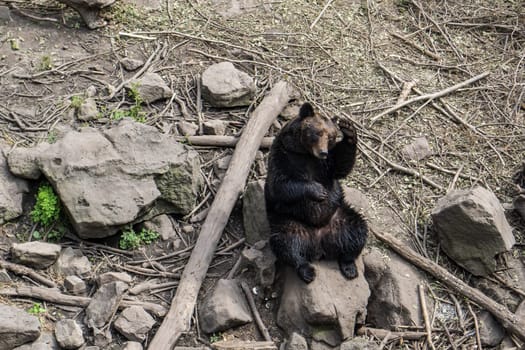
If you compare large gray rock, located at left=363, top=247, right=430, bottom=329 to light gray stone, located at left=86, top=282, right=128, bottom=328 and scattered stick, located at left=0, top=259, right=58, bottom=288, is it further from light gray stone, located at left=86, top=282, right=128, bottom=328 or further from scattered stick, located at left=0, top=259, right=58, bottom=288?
scattered stick, located at left=0, top=259, right=58, bottom=288

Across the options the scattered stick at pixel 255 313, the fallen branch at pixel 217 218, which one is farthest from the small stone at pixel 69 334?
the scattered stick at pixel 255 313

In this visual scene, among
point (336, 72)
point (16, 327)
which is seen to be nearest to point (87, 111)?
point (16, 327)

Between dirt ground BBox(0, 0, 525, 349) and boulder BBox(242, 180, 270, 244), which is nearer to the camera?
boulder BBox(242, 180, 270, 244)

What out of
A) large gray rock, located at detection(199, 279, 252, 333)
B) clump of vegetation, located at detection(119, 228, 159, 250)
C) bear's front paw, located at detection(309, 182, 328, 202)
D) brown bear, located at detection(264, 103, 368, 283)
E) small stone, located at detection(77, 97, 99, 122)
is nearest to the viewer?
large gray rock, located at detection(199, 279, 252, 333)

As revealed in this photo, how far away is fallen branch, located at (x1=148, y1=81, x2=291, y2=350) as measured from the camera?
19.2 feet

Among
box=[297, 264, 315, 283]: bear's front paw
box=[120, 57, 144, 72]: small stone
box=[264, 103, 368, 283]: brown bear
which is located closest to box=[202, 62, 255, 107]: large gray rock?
box=[120, 57, 144, 72]: small stone

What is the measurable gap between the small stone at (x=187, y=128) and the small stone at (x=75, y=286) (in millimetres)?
2343

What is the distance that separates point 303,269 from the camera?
6.07 meters

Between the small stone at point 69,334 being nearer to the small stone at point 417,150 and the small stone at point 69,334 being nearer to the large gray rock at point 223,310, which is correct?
the large gray rock at point 223,310

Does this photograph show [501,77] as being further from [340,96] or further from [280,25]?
[280,25]

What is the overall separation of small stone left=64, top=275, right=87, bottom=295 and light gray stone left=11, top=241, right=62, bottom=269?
0.27 m

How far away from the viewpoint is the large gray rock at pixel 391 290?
636 cm

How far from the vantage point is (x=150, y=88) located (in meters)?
8.00

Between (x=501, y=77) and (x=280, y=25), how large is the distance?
3197 millimetres
